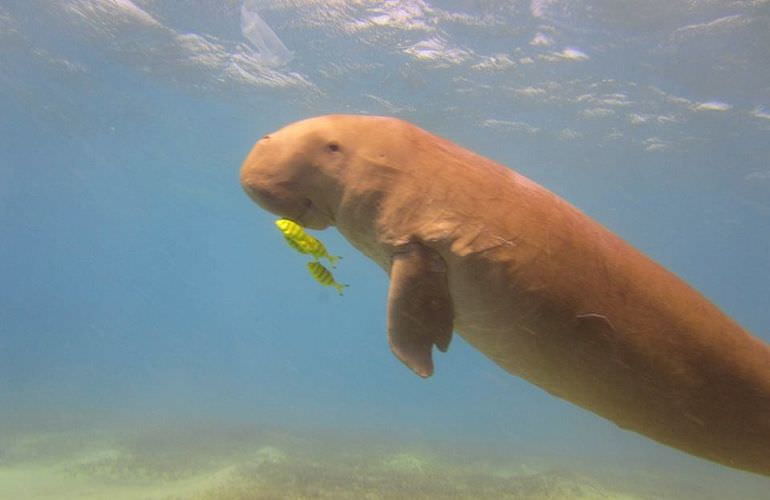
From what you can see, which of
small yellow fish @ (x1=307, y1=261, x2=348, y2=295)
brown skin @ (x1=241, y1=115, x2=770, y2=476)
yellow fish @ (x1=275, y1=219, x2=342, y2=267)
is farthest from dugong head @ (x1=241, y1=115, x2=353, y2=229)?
small yellow fish @ (x1=307, y1=261, x2=348, y2=295)

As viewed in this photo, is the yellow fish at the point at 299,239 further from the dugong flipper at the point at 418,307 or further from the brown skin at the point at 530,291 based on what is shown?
Result: the dugong flipper at the point at 418,307

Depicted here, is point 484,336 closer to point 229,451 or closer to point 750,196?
point 229,451

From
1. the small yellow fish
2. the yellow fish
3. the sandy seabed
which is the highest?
the yellow fish

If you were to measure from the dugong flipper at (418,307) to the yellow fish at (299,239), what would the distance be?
4.20 feet

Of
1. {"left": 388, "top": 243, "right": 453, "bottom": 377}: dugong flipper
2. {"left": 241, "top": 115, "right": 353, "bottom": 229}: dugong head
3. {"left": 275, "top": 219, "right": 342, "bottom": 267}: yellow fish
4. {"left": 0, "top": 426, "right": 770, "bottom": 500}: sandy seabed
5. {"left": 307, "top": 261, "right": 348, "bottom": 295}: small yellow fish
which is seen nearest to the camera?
{"left": 388, "top": 243, "right": 453, "bottom": 377}: dugong flipper

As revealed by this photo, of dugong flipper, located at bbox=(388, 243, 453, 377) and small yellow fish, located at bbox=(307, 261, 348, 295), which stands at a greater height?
small yellow fish, located at bbox=(307, 261, 348, 295)

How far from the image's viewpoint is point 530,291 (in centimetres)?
211

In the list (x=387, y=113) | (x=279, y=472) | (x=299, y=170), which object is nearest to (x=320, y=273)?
(x=299, y=170)

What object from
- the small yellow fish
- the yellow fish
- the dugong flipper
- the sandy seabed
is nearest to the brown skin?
the dugong flipper

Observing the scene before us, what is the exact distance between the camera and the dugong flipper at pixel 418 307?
2047 mm

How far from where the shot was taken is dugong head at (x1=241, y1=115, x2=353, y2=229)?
7.68ft

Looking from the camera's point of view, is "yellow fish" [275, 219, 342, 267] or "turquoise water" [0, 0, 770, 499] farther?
"turquoise water" [0, 0, 770, 499]

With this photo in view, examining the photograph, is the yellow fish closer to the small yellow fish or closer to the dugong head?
the small yellow fish

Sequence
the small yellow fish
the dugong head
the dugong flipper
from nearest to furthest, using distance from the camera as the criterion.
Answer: the dugong flipper, the dugong head, the small yellow fish
